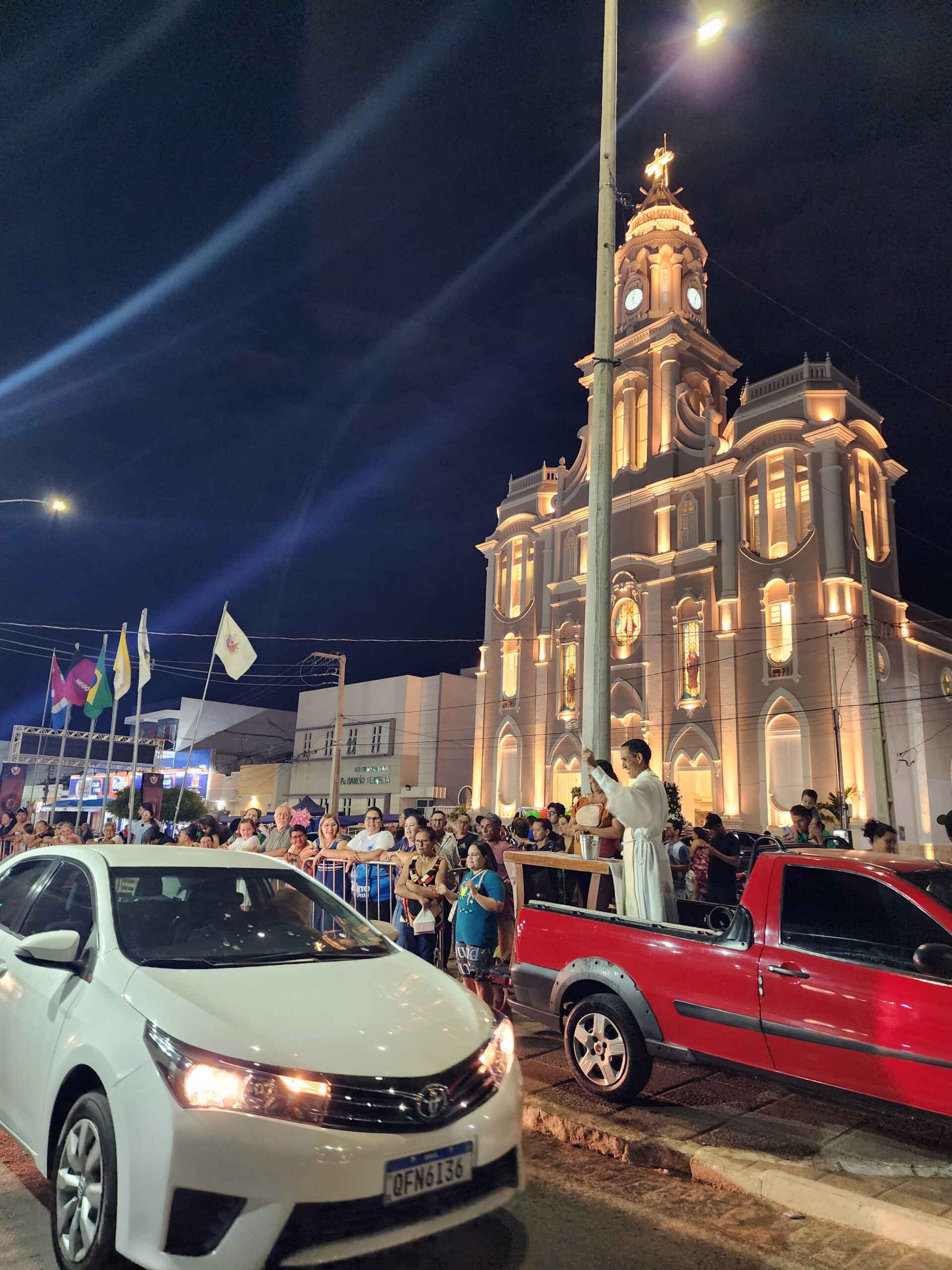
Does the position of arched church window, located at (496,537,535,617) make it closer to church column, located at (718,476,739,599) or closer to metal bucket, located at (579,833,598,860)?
church column, located at (718,476,739,599)

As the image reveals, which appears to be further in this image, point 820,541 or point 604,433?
point 820,541

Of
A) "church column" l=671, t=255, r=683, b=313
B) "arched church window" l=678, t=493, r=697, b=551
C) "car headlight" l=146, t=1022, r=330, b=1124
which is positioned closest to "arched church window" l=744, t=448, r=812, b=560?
"arched church window" l=678, t=493, r=697, b=551

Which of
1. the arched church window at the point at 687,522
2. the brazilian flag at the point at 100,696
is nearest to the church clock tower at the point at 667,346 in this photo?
the arched church window at the point at 687,522

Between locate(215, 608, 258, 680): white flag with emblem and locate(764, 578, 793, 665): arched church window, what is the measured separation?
24.1 m

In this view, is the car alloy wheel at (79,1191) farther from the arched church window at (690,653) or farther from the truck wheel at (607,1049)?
the arched church window at (690,653)

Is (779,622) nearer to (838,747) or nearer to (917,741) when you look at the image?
(917,741)

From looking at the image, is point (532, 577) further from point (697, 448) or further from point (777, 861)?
point (777, 861)

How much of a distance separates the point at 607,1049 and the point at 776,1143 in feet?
3.96

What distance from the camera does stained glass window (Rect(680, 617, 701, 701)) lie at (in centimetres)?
3991

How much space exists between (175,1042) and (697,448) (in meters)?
44.1

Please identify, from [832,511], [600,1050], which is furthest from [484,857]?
[832,511]

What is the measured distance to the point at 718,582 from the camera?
4034 cm

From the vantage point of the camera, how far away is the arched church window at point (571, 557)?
1865 inches

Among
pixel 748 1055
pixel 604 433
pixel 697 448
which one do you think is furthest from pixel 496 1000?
pixel 697 448
